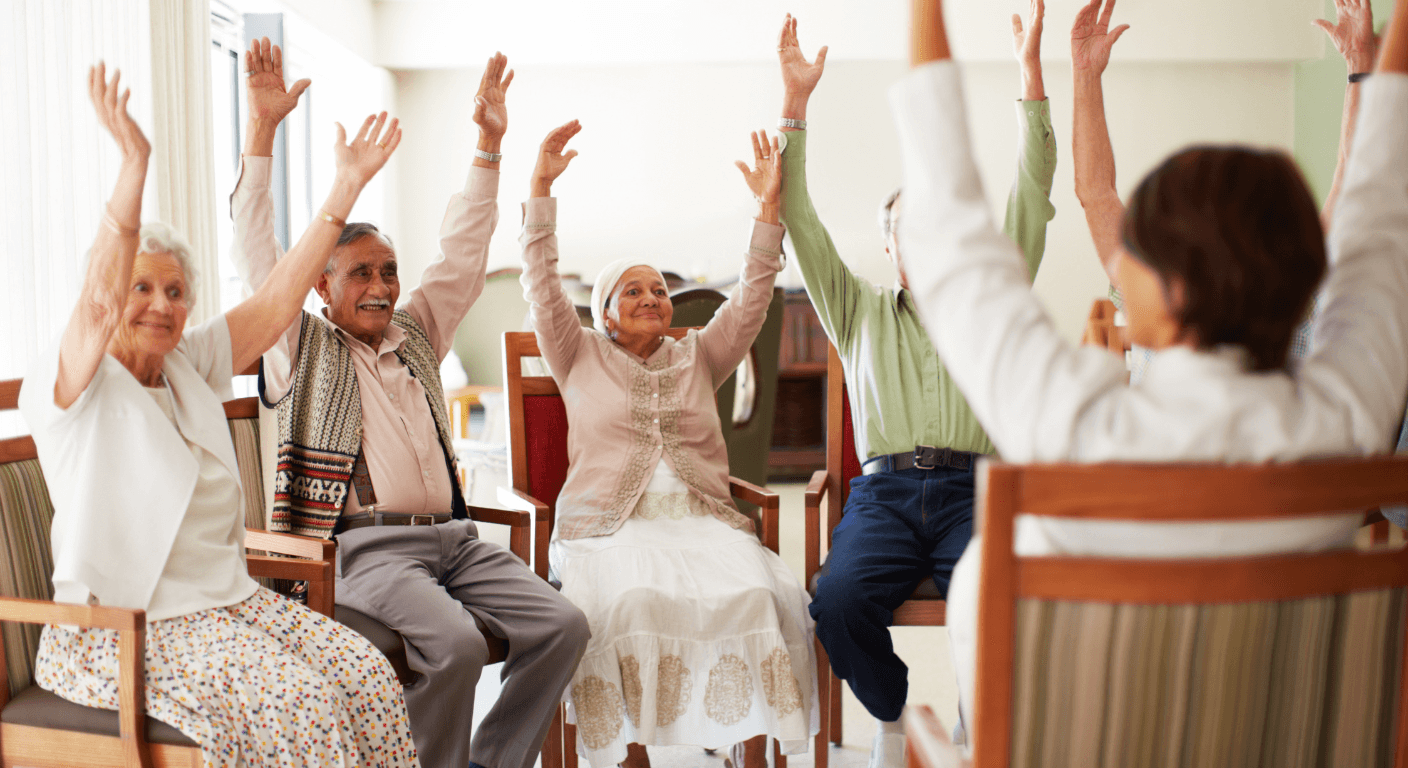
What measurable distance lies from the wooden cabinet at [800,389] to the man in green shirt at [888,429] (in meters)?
3.70

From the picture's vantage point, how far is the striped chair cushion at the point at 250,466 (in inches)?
73.8

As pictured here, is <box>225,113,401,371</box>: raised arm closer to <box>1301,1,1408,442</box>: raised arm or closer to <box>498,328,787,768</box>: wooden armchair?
<box>498,328,787,768</box>: wooden armchair

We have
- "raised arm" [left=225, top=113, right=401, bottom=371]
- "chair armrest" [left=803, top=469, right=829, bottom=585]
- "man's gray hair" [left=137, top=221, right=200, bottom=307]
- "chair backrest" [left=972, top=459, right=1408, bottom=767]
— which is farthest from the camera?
"chair armrest" [left=803, top=469, right=829, bottom=585]

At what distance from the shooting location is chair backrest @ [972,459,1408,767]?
82cm

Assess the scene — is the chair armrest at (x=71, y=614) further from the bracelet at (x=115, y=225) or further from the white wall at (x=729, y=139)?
the white wall at (x=729, y=139)

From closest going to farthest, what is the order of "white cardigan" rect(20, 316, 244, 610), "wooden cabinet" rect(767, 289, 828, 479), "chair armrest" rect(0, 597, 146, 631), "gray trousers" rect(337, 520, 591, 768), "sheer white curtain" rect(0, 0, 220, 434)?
"chair armrest" rect(0, 597, 146, 631) → "white cardigan" rect(20, 316, 244, 610) → "gray trousers" rect(337, 520, 591, 768) → "sheer white curtain" rect(0, 0, 220, 434) → "wooden cabinet" rect(767, 289, 828, 479)

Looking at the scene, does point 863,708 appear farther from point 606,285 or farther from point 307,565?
point 307,565

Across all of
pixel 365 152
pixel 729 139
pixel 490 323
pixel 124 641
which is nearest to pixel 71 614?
pixel 124 641

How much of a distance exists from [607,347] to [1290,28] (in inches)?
247

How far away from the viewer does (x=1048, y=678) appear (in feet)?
2.83

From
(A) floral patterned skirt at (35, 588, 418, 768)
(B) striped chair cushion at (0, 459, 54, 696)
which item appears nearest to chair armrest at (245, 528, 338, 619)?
(A) floral patterned skirt at (35, 588, 418, 768)

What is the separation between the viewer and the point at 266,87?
71.0 inches

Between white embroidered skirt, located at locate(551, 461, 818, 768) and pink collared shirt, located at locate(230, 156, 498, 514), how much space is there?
40 cm

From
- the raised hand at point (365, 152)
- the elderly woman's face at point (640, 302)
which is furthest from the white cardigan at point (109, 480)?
the elderly woman's face at point (640, 302)
